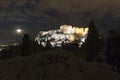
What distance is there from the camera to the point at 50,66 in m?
14.2

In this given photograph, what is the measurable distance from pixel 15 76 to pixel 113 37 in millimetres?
4827

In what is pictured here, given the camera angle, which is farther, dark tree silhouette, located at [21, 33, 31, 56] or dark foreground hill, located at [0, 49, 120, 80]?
dark tree silhouette, located at [21, 33, 31, 56]

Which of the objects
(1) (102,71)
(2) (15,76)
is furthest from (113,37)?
(2) (15,76)

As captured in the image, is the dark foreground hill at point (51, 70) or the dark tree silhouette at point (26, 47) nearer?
the dark foreground hill at point (51, 70)

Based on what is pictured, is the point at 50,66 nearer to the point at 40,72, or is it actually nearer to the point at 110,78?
the point at 40,72

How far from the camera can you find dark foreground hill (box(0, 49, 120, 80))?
13.6m

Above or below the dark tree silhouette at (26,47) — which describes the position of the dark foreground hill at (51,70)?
below

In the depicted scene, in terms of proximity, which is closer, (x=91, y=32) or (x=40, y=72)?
(x=40, y=72)

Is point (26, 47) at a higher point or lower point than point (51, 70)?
higher

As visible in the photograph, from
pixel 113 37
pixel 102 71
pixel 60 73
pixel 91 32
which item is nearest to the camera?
pixel 60 73

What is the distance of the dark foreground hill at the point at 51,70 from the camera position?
1362cm

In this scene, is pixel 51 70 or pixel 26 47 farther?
pixel 26 47

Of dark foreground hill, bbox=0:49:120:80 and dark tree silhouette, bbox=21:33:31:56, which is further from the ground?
dark tree silhouette, bbox=21:33:31:56

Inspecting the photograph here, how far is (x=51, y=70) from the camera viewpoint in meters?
13.9
